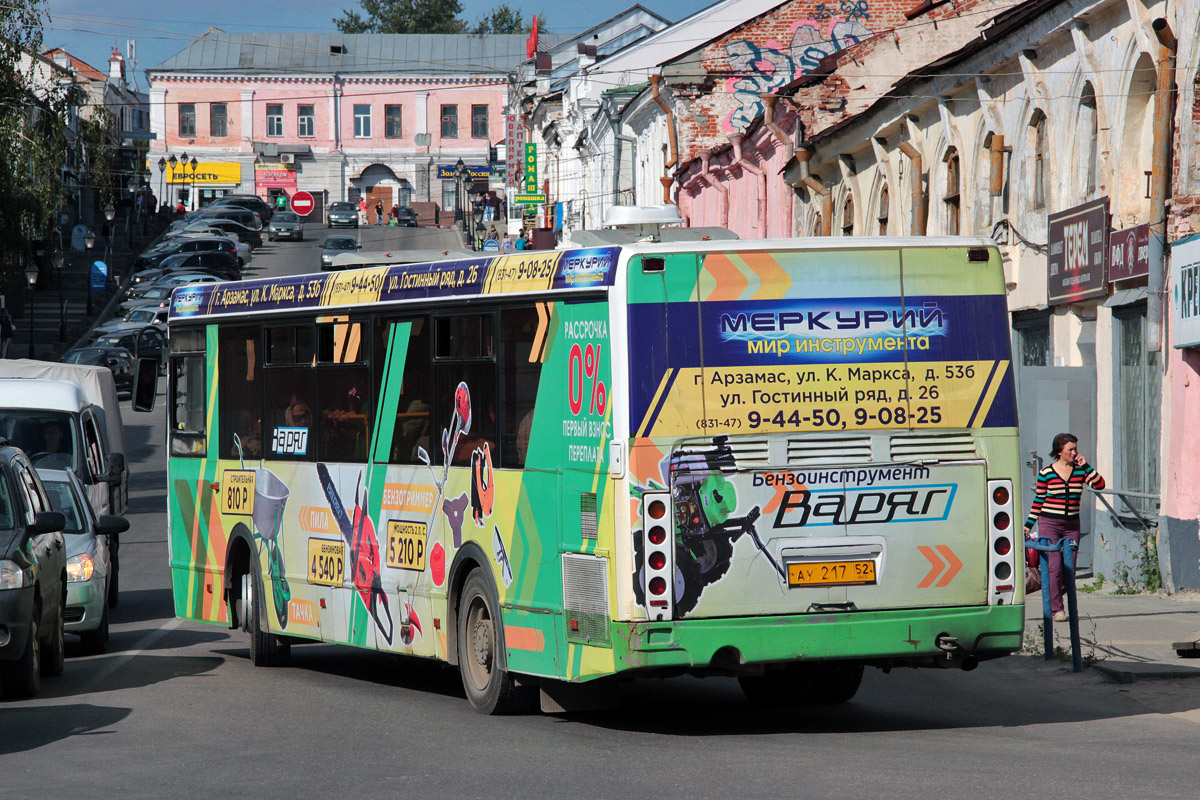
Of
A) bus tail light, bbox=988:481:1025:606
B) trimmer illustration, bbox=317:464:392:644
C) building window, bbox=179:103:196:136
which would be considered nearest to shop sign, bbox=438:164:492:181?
building window, bbox=179:103:196:136

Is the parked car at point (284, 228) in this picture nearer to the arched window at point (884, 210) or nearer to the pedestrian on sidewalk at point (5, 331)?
the pedestrian on sidewalk at point (5, 331)

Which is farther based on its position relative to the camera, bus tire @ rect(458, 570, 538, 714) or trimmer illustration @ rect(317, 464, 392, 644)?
trimmer illustration @ rect(317, 464, 392, 644)

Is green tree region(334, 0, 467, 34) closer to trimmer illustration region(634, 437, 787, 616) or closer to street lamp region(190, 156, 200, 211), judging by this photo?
street lamp region(190, 156, 200, 211)

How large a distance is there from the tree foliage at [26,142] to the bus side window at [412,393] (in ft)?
68.5

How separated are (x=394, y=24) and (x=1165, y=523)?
381 ft

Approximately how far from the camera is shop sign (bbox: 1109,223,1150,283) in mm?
17062

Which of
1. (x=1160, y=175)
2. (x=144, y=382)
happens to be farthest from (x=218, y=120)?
(x=1160, y=175)

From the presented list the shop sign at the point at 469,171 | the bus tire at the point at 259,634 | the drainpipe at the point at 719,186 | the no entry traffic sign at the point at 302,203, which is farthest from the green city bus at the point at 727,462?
the no entry traffic sign at the point at 302,203

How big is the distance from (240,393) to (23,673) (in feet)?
10.3

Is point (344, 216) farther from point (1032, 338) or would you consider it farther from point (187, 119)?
point (1032, 338)

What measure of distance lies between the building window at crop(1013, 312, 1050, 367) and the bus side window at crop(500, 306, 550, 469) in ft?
39.9

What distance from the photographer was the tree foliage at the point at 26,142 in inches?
1187

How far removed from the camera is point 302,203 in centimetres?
10356

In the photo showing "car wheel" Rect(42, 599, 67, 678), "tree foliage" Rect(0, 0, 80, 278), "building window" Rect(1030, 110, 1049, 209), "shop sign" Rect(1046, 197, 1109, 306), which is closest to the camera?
"car wheel" Rect(42, 599, 67, 678)
